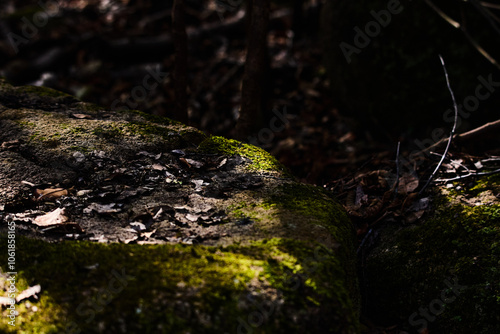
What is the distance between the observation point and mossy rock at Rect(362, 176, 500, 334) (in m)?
2.21

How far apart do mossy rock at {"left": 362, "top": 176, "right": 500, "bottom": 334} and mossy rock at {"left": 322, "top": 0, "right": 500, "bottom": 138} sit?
6.76 ft

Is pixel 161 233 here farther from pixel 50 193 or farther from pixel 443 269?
pixel 443 269

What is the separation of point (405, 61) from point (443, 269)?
2.95 m

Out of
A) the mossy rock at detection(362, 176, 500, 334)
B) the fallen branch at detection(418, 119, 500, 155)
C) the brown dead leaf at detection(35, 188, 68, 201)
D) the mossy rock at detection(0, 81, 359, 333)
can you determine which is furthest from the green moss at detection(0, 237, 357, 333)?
the fallen branch at detection(418, 119, 500, 155)

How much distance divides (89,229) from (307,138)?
11.7ft

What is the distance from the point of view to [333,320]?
163 centimetres

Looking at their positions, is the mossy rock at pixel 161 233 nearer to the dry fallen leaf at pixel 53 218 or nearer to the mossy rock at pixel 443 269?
the dry fallen leaf at pixel 53 218

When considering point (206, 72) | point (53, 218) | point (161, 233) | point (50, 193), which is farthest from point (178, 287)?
point (206, 72)

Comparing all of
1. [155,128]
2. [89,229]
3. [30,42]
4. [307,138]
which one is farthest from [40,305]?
[30,42]

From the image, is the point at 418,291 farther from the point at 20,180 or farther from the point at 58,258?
the point at 20,180

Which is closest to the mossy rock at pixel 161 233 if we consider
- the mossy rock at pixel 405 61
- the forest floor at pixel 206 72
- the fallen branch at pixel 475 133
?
the forest floor at pixel 206 72

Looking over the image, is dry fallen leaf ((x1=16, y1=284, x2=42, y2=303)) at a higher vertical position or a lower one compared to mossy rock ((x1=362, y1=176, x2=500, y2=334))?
higher

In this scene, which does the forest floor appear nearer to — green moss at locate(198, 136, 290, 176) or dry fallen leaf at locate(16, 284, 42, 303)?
green moss at locate(198, 136, 290, 176)

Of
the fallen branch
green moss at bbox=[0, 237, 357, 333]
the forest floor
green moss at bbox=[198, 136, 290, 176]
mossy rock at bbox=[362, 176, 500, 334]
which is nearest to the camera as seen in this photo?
green moss at bbox=[0, 237, 357, 333]
